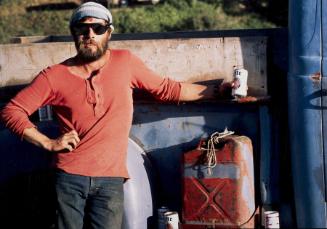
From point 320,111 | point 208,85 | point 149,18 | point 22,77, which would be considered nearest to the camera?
point 320,111

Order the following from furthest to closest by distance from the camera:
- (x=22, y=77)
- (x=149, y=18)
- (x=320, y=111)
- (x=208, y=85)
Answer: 1. (x=149, y=18)
2. (x=22, y=77)
3. (x=208, y=85)
4. (x=320, y=111)

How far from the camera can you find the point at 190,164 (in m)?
3.86

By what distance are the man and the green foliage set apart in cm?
1193

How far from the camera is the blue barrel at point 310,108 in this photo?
12.1 ft

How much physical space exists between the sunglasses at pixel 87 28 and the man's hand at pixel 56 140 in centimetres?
53

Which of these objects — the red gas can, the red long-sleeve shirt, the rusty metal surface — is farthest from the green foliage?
the red gas can

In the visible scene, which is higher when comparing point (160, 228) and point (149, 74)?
point (149, 74)

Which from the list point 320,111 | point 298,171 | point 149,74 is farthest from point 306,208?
point 149,74

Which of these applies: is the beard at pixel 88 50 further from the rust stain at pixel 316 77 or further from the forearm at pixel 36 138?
the rust stain at pixel 316 77

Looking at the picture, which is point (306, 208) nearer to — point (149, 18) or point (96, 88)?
point (96, 88)

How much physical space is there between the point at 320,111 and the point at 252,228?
2.31 feet

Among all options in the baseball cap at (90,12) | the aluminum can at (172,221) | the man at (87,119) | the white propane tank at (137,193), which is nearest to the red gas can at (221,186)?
the aluminum can at (172,221)

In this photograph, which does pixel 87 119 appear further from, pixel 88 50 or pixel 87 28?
pixel 87 28

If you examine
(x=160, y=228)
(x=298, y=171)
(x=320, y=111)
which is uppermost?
(x=320, y=111)
